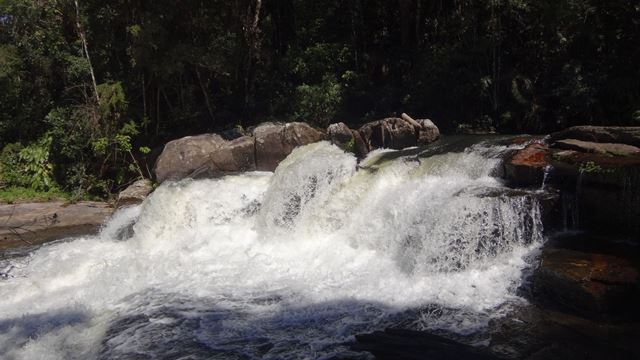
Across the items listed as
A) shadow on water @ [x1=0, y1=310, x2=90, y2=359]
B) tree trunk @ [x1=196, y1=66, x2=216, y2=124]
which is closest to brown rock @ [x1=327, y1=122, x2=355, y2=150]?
tree trunk @ [x1=196, y1=66, x2=216, y2=124]

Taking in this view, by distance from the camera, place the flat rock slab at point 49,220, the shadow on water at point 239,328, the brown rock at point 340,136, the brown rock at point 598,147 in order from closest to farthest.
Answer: the shadow on water at point 239,328 < the brown rock at point 598,147 < the flat rock slab at point 49,220 < the brown rock at point 340,136

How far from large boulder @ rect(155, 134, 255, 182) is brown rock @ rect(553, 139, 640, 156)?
22.6ft

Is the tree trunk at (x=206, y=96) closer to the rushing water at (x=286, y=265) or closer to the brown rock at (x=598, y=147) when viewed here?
the rushing water at (x=286, y=265)

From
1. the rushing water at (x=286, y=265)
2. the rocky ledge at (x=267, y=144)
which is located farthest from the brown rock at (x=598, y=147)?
the rocky ledge at (x=267, y=144)

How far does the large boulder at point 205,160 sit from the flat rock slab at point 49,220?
175 centimetres

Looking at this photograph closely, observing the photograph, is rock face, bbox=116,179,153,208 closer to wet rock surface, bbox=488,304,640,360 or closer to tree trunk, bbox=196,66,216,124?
tree trunk, bbox=196,66,216,124

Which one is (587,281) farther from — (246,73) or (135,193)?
(246,73)

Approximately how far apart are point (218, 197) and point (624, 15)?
32.8 feet

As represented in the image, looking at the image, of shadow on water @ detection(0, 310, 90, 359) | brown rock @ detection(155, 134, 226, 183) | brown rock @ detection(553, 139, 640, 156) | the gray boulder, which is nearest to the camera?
shadow on water @ detection(0, 310, 90, 359)

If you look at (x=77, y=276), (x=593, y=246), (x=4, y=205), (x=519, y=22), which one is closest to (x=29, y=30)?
(x=4, y=205)

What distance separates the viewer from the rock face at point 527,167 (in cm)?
766

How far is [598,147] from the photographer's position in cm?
766

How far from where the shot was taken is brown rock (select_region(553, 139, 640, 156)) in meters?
7.36

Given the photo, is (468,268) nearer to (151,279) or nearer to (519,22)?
(151,279)
